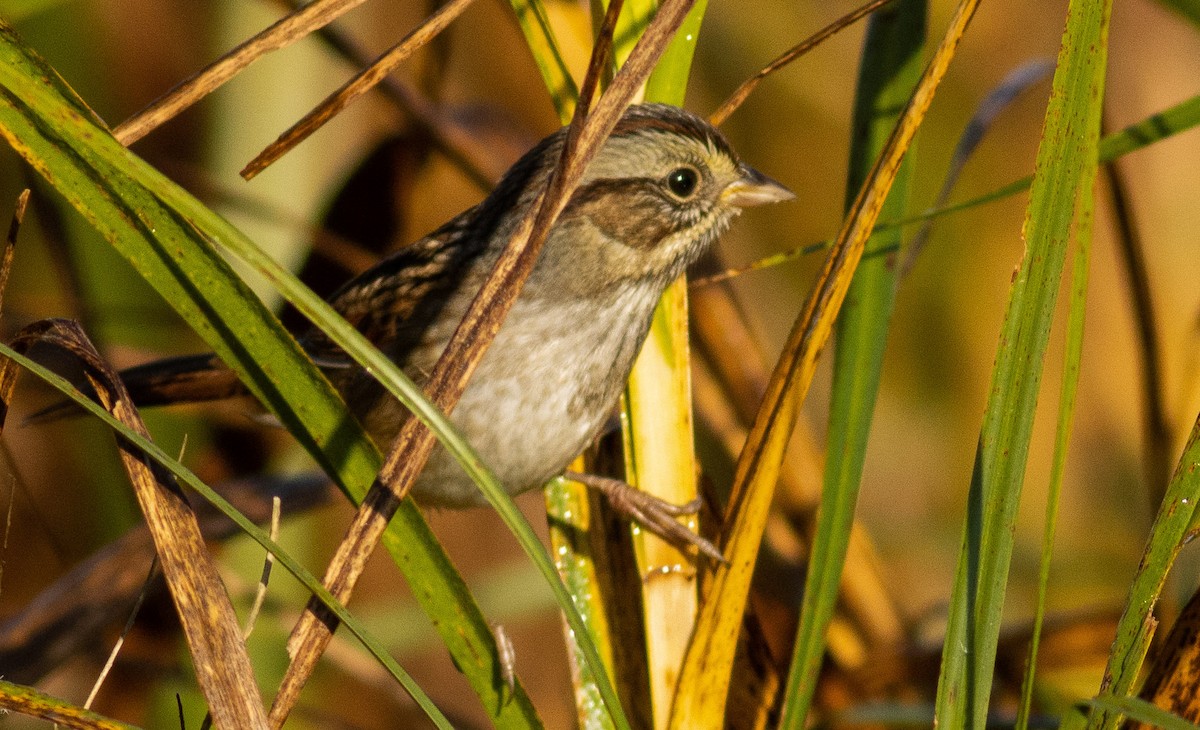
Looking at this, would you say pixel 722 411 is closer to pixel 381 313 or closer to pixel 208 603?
pixel 381 313

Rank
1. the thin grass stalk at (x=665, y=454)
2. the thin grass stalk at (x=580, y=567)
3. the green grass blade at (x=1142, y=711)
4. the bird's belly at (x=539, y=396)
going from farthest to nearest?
the bird's belly at (x=539, y=396), the thin grass stalk at (x=580, y=567), the thin grass stalk at (x=665, y=454), the green grass blade at (x=1142, y=711)

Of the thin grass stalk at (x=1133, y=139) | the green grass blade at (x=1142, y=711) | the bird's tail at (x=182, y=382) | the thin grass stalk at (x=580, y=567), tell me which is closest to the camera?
the green grass blade at (x=1142, y=711)

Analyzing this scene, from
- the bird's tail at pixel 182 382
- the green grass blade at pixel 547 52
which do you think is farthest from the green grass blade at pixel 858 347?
the bird's tail at pixel 182 382

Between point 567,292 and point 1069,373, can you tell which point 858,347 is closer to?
point 1069,373

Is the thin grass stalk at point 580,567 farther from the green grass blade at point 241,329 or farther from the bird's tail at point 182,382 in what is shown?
the bird's tail at point 182,382

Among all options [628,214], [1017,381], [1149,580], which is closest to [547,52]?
[628,214]

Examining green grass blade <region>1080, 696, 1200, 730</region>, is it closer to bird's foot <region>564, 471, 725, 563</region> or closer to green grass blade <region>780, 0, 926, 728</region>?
green grass blade <region>780, 0, 926, 728</region>

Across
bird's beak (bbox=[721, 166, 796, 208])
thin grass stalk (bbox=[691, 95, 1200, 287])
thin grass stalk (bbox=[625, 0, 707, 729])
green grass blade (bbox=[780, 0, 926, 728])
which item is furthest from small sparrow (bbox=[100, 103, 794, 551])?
thin grass stalk (bbox=[691, 95, 1200, 287])
